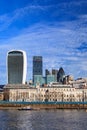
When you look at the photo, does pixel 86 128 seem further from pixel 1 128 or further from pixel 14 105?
pixel 14 105

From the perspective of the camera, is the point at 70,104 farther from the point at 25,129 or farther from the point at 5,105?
the point at 25,129

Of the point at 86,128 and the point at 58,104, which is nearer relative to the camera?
the point at 86,128

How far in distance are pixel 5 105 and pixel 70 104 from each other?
1246 inches

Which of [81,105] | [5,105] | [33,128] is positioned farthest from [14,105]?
[33,128]

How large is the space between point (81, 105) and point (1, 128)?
424ft

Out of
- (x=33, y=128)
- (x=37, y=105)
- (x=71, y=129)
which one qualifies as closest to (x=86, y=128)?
(x=71, y=129)

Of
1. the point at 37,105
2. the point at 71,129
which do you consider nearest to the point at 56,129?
the point at 71,129

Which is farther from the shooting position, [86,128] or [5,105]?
[5,105]

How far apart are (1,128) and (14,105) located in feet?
428

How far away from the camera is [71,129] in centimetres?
6956

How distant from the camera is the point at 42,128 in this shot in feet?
233

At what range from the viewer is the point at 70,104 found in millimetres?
199125

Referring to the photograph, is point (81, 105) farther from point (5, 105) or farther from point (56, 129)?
point (56, 129)

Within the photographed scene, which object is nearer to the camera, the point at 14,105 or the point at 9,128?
the point at 9,128
